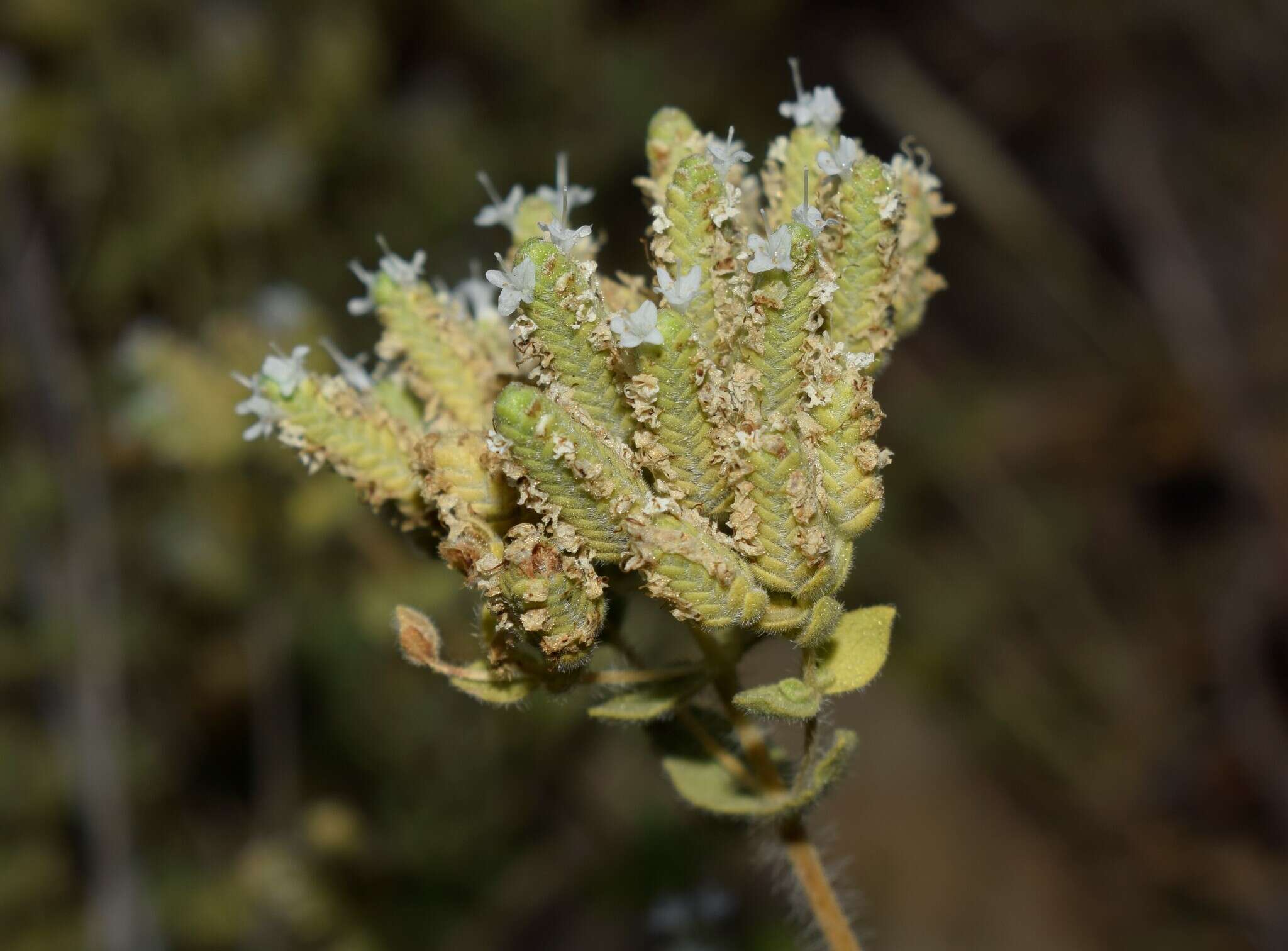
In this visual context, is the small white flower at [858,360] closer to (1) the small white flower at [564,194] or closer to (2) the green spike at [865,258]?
(2) the green spike at [865,258]

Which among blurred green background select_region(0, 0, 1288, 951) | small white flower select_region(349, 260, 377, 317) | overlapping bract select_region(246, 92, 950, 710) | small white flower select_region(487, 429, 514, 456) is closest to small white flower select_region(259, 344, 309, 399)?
small white flower select_region(349, 260, 377, 317)

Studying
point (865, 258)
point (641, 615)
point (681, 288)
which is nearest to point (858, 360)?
point (865, 258)

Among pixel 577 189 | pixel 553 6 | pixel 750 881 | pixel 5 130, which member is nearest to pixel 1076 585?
pixel 750 881

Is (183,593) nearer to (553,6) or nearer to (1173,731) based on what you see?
(553,6)

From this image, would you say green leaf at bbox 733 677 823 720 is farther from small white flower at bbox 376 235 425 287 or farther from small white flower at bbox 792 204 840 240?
small white flower at bbox 376 235 425 287

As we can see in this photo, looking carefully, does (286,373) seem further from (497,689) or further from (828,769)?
(828,769)

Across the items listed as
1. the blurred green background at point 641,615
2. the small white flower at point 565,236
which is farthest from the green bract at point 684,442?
the blurred green background at point 641,615
